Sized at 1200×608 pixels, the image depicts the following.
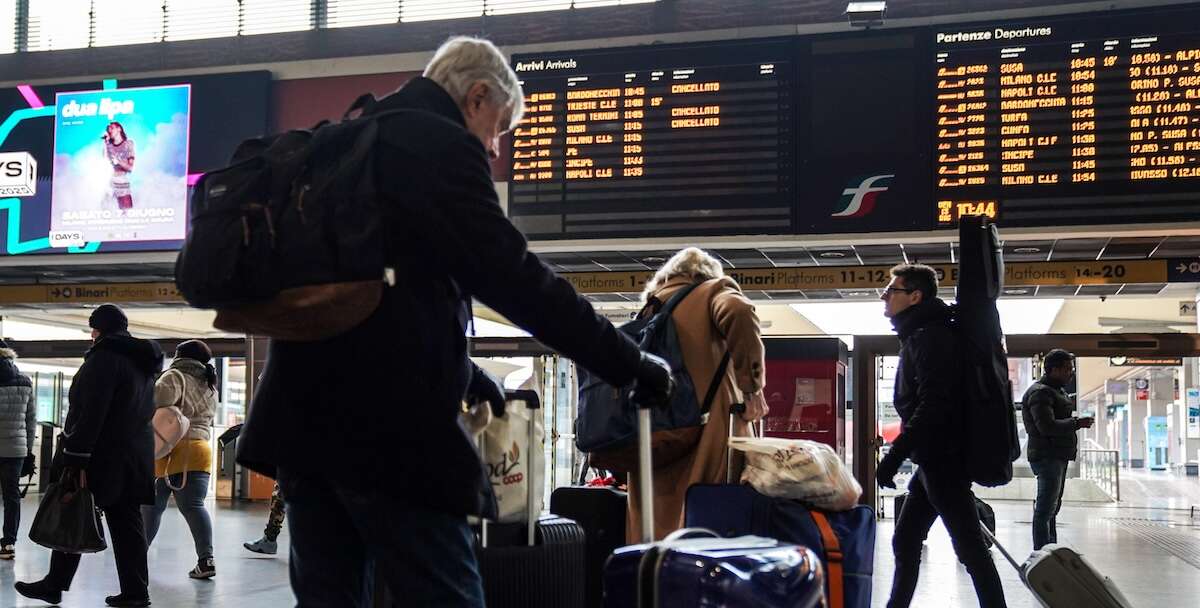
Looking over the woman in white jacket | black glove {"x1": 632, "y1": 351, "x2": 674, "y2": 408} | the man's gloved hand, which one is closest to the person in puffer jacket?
the woman in white jacket

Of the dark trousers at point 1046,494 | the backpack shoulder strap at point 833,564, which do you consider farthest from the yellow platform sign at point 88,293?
the backpack shoulder strap at point 833,564

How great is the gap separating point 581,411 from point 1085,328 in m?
20.4

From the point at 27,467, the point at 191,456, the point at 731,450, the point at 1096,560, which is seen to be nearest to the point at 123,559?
the point at 191,456

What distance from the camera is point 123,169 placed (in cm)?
1005

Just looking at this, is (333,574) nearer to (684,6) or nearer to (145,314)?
(684,6)

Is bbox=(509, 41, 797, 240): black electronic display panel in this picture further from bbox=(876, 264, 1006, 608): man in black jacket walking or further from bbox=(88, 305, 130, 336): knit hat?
bbox=(876, 264, 1006, 608): man in black jacket walking

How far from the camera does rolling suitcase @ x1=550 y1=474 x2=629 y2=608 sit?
12.8ft

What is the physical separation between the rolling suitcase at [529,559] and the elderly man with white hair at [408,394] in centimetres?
68

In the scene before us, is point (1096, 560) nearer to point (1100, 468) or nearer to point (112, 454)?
point (112, 454)

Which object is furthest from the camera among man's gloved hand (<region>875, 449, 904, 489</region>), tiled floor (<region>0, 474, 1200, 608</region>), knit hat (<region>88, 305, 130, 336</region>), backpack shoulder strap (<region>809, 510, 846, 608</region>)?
tiled floor (<region>0, 474, 1200, 608</region>)

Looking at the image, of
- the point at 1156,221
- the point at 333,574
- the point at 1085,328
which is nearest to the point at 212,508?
the point at 1156,221

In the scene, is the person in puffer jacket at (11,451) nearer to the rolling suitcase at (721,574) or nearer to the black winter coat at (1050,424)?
the black winter coat at (1050,424)

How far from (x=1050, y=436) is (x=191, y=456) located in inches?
228

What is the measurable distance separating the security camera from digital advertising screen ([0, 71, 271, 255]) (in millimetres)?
4871
